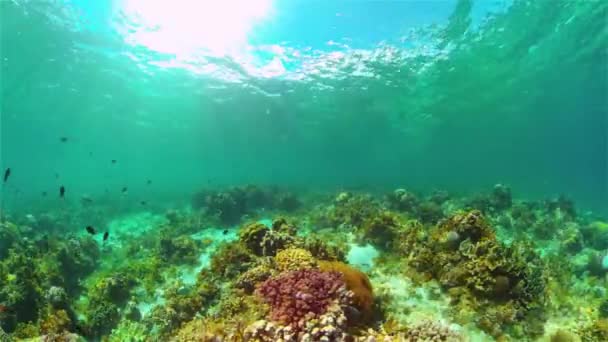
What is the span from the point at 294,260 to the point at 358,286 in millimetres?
1447

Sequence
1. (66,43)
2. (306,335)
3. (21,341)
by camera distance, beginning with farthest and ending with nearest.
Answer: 1. (66,43)
2. (21,341)
3. (306,335)

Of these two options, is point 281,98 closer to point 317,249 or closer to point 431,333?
point 317,249

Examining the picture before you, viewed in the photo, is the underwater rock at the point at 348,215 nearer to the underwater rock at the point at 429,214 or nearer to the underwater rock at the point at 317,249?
the underwater rock at the point at 429,214

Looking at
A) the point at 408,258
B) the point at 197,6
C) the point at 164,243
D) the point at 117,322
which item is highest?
the point at 197,6

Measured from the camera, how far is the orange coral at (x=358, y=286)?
6.76m

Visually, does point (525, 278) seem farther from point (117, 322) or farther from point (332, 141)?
point (332, 141)

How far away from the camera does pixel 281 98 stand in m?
38.8

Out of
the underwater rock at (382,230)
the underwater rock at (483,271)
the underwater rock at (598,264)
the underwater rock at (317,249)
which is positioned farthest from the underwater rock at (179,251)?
the underwater rock at (598,264)

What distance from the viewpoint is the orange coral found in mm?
6758

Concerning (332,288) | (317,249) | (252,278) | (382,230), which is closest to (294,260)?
(252,278)

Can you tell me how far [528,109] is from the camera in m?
48.6

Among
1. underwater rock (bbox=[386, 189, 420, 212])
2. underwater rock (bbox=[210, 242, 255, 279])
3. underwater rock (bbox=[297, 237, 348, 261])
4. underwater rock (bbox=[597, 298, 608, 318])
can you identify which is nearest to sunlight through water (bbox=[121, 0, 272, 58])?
underwater rock (bbox=[386, 189, 420, 212])

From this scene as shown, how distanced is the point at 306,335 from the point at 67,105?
48266 mm

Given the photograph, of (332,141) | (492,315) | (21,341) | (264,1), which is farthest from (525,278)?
(332,141)
